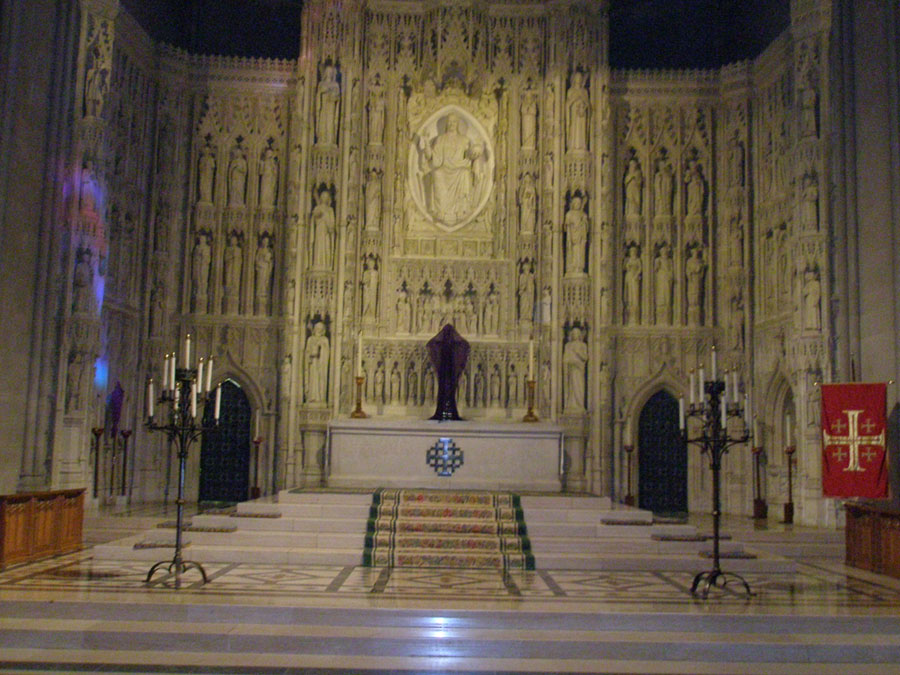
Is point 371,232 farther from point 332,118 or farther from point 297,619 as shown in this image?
point 297,619

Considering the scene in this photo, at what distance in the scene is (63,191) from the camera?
1667cm

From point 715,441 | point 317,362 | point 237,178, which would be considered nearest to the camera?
point 715,441

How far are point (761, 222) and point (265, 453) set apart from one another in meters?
11.9

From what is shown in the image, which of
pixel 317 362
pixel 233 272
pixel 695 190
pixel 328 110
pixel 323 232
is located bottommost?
pixel 317 362

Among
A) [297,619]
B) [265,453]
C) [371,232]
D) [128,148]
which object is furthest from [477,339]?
[297,619]

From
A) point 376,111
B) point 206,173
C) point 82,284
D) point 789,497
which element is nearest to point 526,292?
point 376,111

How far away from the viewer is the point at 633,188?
2139cm

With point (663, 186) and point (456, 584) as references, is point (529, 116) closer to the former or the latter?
point (663, 186)

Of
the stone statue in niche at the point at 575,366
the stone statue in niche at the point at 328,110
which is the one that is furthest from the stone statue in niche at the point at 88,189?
the stone statue in niche at the point at 575,366

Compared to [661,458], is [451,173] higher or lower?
higher

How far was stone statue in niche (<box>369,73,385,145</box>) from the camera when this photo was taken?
20.7 meters

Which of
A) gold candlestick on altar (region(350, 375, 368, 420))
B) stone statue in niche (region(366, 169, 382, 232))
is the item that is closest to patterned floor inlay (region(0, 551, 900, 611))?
gold candlestick on altar (region(350, 375, 368, 420))

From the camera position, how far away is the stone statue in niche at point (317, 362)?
64.6 feet

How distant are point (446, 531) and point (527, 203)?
9328 millimetres
